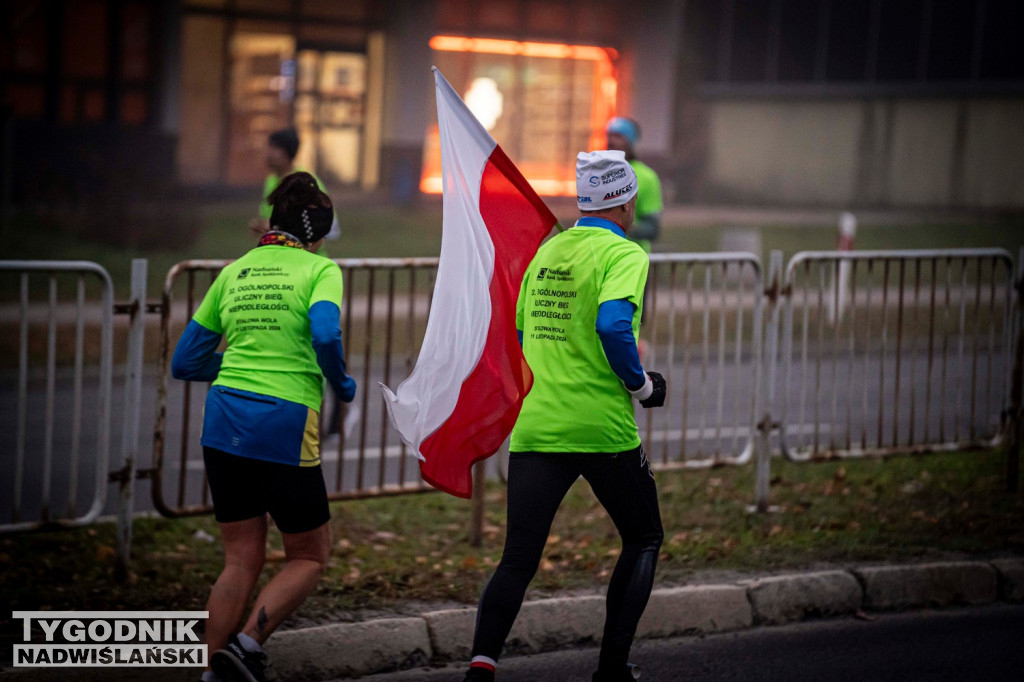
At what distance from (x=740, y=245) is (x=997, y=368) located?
10.2 metres

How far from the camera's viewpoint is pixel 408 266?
6914 millimetres

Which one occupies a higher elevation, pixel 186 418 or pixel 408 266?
pixel 408 266

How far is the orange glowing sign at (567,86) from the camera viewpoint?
30125mm

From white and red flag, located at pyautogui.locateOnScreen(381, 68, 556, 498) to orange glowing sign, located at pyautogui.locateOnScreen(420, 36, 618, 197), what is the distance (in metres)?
25.1

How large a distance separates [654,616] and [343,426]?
207cm

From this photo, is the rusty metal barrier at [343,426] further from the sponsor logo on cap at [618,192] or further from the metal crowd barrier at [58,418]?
the sponsor logo on cap at [618,192]

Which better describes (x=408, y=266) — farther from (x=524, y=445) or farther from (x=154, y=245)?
(x=154, y=245)

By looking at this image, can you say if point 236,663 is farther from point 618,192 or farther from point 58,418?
point 58,418

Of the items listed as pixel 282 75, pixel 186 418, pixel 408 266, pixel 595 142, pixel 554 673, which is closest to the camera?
pixel 554 673

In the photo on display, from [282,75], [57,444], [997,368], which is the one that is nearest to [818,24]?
[282,75]

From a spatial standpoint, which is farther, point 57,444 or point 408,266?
point 57,444

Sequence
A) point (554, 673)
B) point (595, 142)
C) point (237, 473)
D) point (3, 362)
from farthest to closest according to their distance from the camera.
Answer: point (595, 142), point (3, 362), point (554, 673), point (237, 473)

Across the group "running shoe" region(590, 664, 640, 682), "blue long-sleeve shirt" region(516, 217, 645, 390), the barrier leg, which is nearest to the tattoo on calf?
"running shoe" region(590, 664, 640, 682)

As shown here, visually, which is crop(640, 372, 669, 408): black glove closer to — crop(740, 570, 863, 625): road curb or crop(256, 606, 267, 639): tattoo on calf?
crop(256, 606, 267, 639): tattoo on calf
